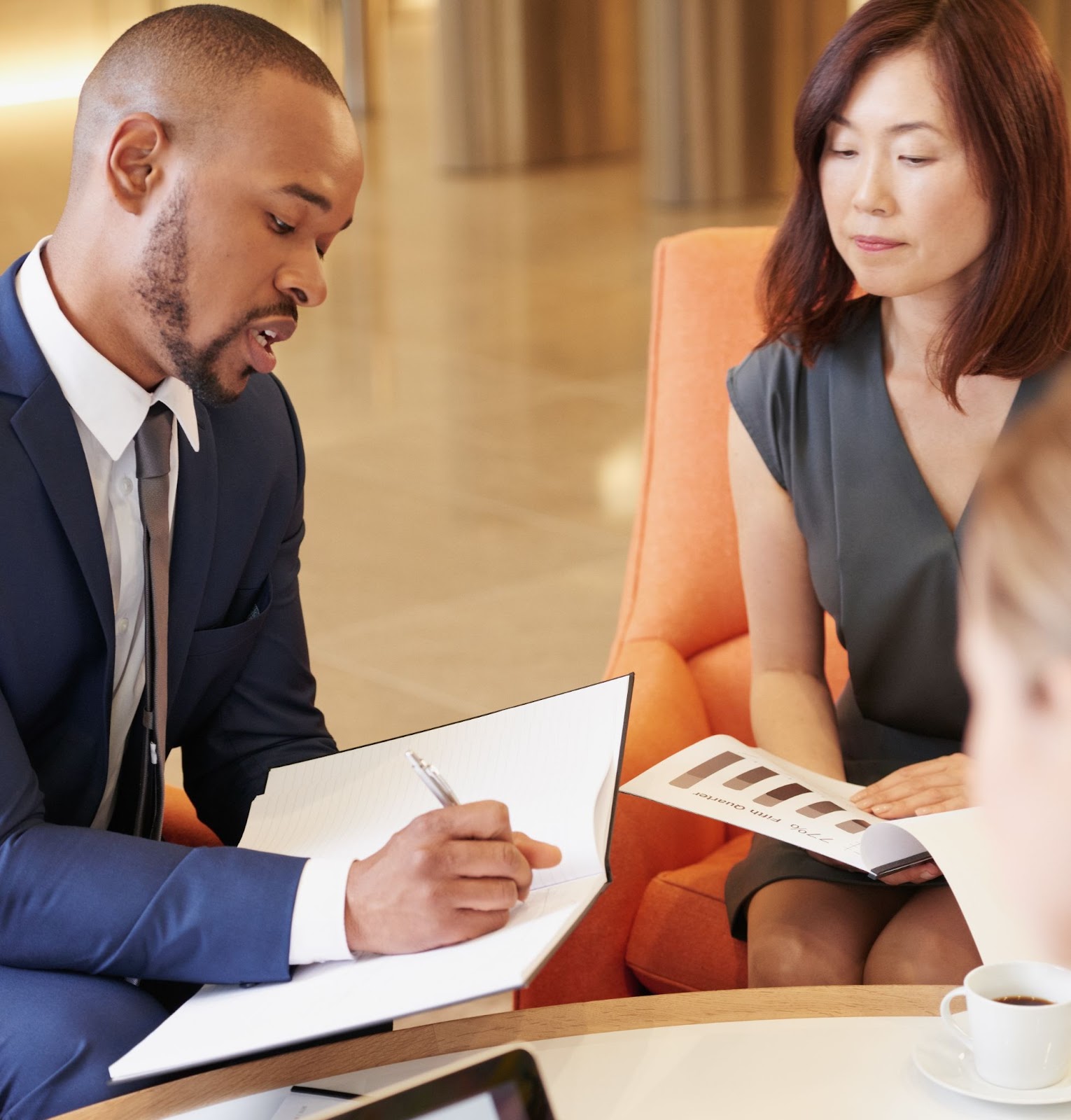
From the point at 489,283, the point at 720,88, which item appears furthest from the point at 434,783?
the point at 720,88

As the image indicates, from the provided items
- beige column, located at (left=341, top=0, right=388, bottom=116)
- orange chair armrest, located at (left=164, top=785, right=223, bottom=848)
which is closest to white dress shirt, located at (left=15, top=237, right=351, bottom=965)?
orange chair armrest, located at (left=164, top=785, right=223, bottom=848)

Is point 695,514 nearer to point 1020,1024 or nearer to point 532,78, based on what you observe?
point 1020,1024

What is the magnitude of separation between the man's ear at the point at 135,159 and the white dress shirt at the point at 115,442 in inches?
5.4

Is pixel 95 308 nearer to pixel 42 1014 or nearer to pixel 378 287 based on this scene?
pixel 42 1014

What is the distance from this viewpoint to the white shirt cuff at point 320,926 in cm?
138

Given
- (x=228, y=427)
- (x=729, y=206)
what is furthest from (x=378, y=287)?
(x=228, y=427)

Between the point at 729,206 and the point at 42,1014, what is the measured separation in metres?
8.72

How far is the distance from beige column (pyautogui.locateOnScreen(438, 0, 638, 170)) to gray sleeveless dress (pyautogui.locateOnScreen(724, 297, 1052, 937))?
9.13 meters

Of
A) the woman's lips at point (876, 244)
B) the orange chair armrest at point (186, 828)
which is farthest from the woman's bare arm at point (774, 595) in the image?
the orange chair armrest at point (186, 828)

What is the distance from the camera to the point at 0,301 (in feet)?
5.37

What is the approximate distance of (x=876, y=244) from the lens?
1.89m

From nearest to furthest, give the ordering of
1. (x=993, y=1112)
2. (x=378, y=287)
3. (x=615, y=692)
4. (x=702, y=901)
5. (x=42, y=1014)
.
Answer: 1. (x=993, y=1112)
2. (x=42, y=1014)
3. (x=615, y=692)
4. (x=702, y=901)
5. (x=378, y=287)

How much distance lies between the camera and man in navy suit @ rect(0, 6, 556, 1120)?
1411 millimetres

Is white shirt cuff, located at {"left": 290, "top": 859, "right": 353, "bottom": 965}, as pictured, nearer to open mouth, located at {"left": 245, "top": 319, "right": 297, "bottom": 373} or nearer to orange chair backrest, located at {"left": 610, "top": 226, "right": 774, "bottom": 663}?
open mouth, located at {"left": 245, "top": 319, "right": 297, "bottom": 373}
